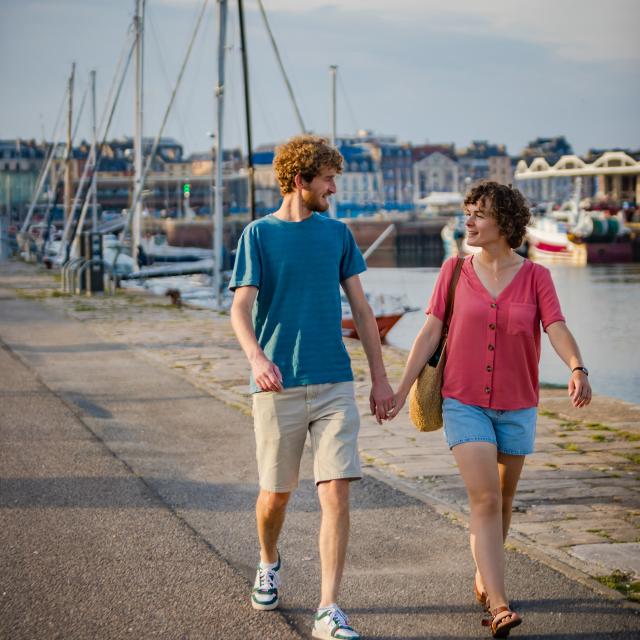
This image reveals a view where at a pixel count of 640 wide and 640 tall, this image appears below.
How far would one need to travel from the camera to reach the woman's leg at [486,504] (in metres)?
4.49

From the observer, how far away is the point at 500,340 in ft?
15.1

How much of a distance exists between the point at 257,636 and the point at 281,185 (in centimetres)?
169

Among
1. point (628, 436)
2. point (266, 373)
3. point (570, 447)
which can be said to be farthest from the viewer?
point (628, 436)

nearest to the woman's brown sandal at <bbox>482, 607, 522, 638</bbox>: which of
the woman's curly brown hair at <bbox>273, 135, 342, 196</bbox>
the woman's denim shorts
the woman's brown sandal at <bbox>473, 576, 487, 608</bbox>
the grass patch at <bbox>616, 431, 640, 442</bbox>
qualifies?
the woman's brown sandal at <bbox>473, 576, 487, 608</bbox>

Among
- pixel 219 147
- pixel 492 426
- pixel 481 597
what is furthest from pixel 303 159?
pixel 219 147

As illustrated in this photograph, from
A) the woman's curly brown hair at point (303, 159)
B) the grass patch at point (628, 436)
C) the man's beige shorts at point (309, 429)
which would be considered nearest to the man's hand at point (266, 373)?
the man's beige shorts at point (309, 429)

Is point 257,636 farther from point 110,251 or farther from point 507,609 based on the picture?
point 110,251

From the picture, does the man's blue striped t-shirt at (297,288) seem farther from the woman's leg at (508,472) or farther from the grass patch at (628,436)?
the grass patch at (628,436)

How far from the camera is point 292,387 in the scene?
14.9ft

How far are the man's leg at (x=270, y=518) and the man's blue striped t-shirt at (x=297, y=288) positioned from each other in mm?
494

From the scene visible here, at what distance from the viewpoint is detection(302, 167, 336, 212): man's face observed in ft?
14.8

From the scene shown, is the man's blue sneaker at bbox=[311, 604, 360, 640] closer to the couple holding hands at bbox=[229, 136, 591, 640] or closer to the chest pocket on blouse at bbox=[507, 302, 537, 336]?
the couple holding hands at bbox=[229, 136, 591, 640]

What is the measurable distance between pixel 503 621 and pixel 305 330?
4.23 ft

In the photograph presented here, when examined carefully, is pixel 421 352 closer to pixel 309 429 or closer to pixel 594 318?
pixel 309 429
